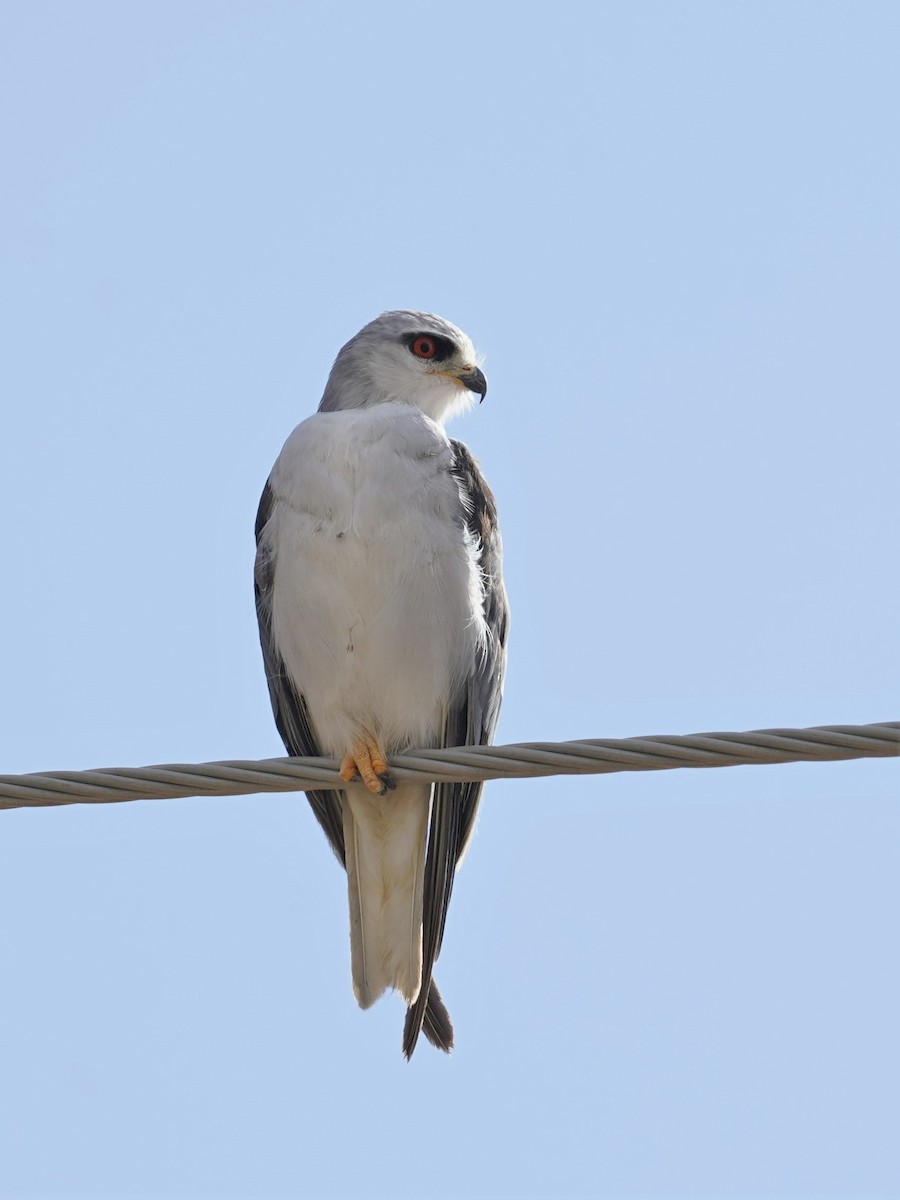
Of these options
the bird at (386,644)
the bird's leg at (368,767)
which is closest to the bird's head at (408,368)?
the bird at (386,644)

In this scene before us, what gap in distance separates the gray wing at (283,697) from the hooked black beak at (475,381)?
51.4 inches

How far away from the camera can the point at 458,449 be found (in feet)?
20.1

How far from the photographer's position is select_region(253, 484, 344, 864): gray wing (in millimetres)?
6133

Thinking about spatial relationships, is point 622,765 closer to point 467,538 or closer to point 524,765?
point 524,765

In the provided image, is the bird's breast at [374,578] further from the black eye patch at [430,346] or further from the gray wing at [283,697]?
the black eye patch at [430,346]

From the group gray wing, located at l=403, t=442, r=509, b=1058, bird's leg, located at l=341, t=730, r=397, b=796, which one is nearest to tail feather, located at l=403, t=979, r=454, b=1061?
gray wing, located at l=403, t=442, r=509, b=1058

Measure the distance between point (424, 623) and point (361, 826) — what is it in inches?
32.7

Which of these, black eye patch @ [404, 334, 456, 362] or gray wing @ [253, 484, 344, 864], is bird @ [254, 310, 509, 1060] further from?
black eye patch @ [404, 334, 456, 362]

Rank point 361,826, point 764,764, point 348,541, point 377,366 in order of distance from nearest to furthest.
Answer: point 764,764 → point 348,541 → point 361,826 → point 377,366

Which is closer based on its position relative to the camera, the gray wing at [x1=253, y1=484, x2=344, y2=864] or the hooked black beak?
the gray wing at [x1=253, y1=484, x2=344, y2=864]

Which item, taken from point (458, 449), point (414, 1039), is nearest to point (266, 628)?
point (458, 449)

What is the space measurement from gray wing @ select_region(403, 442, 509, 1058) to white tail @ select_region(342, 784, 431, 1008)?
5 centimetres

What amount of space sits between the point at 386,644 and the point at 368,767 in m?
0.45

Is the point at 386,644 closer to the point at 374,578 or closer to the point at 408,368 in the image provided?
the point at 374,578
